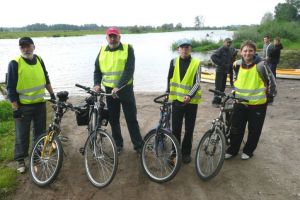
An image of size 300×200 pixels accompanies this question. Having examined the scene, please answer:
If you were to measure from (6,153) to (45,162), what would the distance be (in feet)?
5.30

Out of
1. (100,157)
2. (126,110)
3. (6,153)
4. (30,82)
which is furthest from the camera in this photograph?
(6,153)

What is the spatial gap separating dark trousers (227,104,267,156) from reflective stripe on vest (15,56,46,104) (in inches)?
128

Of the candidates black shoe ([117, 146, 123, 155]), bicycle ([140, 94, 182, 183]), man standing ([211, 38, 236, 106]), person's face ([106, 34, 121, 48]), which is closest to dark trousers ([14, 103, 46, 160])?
black shoe ([117, 146, 123, 155])

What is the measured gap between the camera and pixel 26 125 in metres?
5.16

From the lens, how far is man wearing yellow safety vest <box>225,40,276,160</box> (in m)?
4.99

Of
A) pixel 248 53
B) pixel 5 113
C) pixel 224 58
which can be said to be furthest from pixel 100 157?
pixel 224 58

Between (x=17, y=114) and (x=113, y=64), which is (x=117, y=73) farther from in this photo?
(x=17, y=114)

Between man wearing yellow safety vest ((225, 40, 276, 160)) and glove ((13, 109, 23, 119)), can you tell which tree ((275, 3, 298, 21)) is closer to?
man wearing yellow safety vest ((225, 40, 276, 160))

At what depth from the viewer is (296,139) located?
651 centimetres

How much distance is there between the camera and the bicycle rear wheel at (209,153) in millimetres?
4730

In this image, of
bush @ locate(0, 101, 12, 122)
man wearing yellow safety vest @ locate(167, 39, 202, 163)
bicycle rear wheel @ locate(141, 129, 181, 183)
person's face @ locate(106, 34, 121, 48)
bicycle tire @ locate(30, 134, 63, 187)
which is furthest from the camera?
bush @ locate(0, 101, 12, 122)

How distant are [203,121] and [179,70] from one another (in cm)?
332

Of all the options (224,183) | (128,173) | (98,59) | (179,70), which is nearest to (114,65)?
(98,59)

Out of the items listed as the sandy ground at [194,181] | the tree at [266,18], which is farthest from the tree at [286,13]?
the sandy ground at [194,181]
